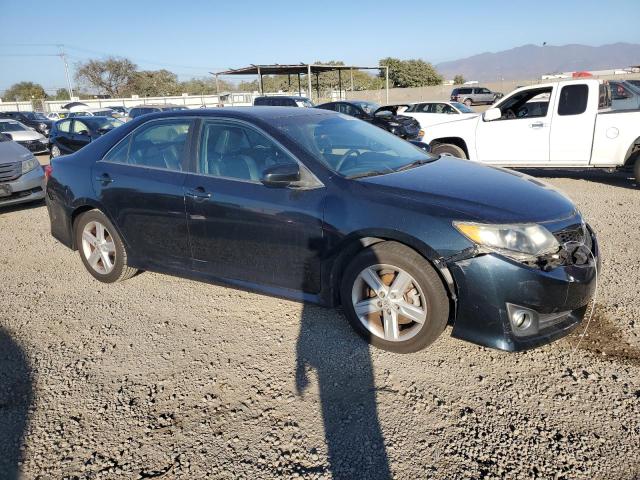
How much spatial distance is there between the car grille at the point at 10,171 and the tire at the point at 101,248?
374 centimetres

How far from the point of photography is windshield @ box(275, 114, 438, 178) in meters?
3.44

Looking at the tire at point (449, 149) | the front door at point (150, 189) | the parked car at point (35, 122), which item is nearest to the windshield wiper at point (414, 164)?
the front door at point (150, 189)

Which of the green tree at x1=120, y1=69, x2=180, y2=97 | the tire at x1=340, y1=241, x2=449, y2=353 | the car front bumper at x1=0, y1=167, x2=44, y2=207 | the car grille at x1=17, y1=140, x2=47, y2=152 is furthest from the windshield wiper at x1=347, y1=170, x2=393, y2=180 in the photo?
the green tree at x1=120, y1=69, x2=180, y2=97

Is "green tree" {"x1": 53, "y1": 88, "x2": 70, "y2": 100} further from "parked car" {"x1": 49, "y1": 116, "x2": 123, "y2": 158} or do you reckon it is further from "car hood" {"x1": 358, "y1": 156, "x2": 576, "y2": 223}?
"car hood" {"x1": 358, "y1": 156, "x2": 576, "y2": 223}

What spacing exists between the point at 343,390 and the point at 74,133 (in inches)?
499

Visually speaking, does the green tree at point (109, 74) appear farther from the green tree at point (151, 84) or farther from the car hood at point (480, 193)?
the car hood at point (480, 193)

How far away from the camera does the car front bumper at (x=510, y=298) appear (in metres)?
2.69

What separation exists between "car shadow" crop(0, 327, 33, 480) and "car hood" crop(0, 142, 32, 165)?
16.1ft

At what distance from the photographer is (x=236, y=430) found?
8.18 feet

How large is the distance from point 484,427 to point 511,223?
3.73ft

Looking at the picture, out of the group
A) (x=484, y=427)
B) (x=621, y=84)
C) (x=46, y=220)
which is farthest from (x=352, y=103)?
(x=484, y=427)

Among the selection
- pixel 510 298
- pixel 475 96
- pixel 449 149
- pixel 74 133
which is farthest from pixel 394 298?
pixel 475 96

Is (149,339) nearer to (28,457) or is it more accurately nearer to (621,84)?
(28,457)

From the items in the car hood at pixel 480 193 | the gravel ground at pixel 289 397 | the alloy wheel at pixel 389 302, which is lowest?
the gravel ground at pixel 289 397
